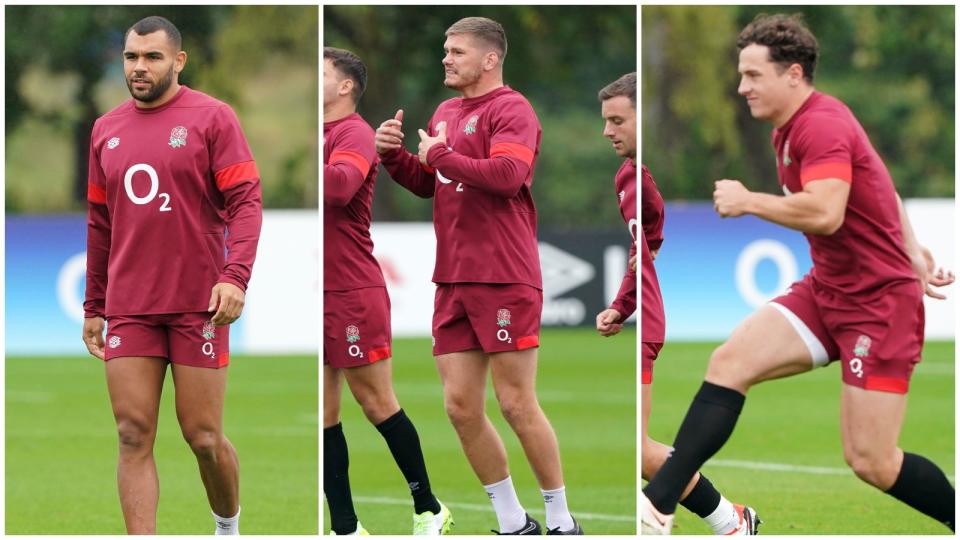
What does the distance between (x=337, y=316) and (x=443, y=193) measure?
548 millimetres

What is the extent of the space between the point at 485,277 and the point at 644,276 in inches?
19.9

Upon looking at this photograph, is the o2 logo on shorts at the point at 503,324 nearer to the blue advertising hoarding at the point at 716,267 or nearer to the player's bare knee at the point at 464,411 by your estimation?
the player's bare knee at the point at 464,411

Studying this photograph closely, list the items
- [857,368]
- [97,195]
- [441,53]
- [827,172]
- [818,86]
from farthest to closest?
[818,86]
[441,53]
[97,195]
[857,368]
[827,172]

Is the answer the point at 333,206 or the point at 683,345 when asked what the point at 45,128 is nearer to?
the point at 683,345

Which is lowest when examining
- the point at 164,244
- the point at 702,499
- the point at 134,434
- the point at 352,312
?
the point at 702,499

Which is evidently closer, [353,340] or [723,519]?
[723,519]

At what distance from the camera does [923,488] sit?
14.3 ft

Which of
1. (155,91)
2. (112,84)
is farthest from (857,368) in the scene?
(112,84)

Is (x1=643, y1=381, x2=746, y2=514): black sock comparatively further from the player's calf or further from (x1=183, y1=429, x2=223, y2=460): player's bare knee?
(x1=183, y1=429, x2=223, y2=460): player's bare knee

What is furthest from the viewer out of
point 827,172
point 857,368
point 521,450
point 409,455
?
point 521,450

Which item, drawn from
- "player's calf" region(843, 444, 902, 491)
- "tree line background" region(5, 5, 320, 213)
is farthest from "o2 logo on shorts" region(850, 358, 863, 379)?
"tree line background" region(5, 5, 320, 213)

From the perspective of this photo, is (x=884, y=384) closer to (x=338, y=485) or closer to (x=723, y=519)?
(x=723, y=519)

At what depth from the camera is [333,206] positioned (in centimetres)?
495

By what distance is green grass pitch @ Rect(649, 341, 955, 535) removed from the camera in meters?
5.57
